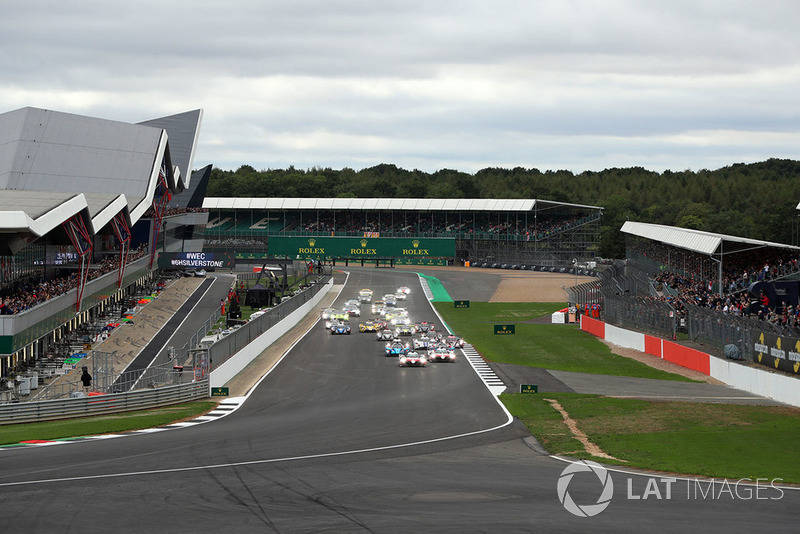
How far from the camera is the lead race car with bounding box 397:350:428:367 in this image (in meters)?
50.8

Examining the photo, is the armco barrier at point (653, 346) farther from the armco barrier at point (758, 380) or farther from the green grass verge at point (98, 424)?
the green grass verge at point (98, 424)

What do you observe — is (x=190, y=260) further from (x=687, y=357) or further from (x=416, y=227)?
(x=416, y=227)

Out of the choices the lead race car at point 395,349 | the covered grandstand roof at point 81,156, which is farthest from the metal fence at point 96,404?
the covered grandstand roof at point 81,156

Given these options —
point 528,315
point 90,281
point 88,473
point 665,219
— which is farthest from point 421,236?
point 88,473

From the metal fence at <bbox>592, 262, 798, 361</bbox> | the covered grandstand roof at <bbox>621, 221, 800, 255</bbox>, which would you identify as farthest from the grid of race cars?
the covered grandstand roof at <bbox>621, 221, 800, 255</bbox>

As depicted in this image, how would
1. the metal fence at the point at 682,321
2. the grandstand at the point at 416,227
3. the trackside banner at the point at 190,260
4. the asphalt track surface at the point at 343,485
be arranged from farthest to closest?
1. the grandstand at the point at 416,227
2. the trackside banner at the point at 190,260
3. the metal fence at the point at 682,321
4. the asphalt track surface at the point at 343,485

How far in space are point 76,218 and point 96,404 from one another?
2595cm

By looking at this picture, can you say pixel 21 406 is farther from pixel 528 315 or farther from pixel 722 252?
pixel 528 315

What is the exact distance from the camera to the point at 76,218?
58.9 metres

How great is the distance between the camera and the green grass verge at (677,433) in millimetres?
24734

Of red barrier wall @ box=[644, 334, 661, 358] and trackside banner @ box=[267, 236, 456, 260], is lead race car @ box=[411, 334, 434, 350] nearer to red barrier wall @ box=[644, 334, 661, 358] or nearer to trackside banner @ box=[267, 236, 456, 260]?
red barrier wall @ box=[644, 334, 661, 358]

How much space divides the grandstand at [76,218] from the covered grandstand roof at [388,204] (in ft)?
96.9

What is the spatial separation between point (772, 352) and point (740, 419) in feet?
23.2

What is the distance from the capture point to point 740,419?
3238 centimetres
